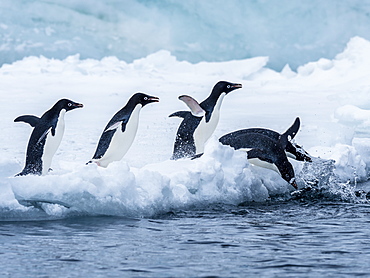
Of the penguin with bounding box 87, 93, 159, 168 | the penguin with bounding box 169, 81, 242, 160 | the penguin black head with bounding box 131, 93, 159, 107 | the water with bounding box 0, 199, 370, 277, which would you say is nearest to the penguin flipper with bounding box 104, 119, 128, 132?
the penguin with bounding box 87, 93, 159, 168

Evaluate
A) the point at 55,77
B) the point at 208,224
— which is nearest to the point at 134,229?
the point at 208,224

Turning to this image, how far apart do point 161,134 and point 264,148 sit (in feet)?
18.7

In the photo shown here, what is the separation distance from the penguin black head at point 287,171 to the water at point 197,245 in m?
1.11

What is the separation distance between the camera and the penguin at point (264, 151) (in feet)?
28.0

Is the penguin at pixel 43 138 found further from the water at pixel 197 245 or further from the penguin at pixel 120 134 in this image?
the water at pixel 197 245

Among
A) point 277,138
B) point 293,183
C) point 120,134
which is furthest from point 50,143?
point 293,183

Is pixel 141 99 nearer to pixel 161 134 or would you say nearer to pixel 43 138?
pixel 43 138

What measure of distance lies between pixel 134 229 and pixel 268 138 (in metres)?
2.97

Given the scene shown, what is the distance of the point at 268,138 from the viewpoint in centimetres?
875

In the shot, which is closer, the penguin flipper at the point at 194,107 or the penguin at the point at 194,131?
the penguin flipper at the point at 194,107

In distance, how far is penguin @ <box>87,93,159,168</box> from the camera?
8.62m

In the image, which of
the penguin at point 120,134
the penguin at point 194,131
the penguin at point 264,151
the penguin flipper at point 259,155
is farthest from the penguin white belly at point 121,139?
the penguin flipper at point 259,155

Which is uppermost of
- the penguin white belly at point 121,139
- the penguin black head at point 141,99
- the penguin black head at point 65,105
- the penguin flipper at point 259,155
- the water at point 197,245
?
the penguin black head at point 141,99

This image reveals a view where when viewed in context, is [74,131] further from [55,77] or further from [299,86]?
[55,77]
